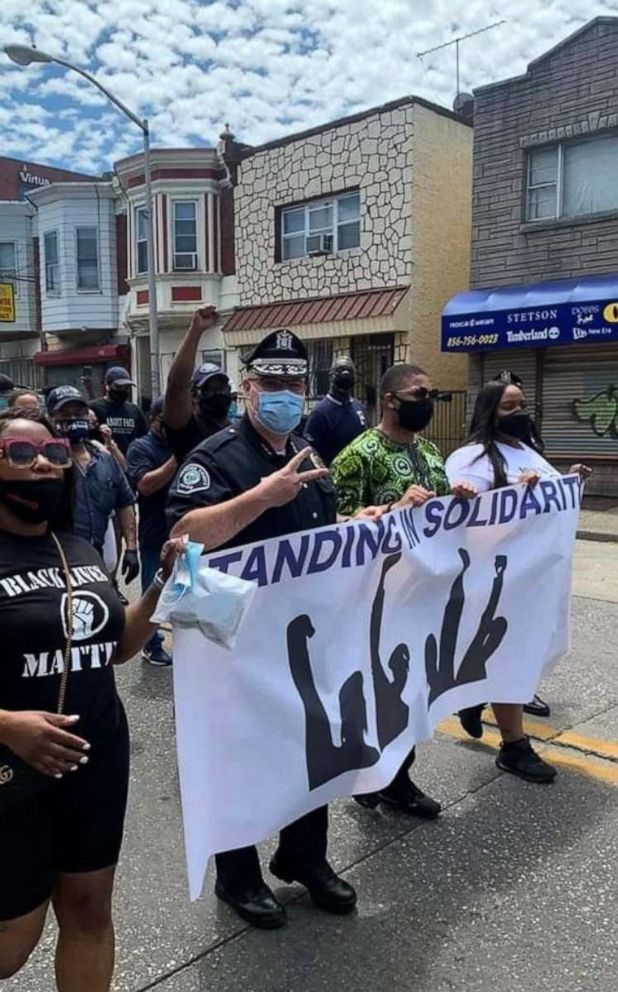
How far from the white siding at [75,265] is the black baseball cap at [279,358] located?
2328 centimetres

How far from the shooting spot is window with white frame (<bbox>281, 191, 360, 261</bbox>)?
18547 millimetres

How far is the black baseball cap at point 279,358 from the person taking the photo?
8.93ft

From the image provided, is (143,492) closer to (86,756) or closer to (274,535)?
(274,535)

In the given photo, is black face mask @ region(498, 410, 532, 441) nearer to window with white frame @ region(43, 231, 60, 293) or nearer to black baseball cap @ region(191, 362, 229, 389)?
black baseball cap @ region(191, 362, 229, 389)

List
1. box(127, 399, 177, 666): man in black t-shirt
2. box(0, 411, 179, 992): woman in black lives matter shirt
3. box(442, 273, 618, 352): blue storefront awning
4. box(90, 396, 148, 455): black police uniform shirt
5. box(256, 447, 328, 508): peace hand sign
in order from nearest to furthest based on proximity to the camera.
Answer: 1. box(0, 411, 179, 992): woman in black lives matter shirt
2. box(256, 447, 328, 508): peace hand sign
3. box(127, 399, 177, 666): man in black t-shirt
4. box(90, 396, 148, 455): black police uniform shirt
5. box(442, 273, 618, 352): blue storefront awning

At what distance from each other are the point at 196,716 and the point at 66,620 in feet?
2.38

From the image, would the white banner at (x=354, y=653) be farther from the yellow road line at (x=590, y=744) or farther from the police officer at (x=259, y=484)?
the yellow road line at (x=590, y=744)

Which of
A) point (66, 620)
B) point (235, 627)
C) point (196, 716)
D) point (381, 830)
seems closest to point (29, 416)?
point (66, 620)

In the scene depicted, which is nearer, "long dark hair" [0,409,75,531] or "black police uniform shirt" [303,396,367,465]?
"long dark hair" [0,409,75,531]

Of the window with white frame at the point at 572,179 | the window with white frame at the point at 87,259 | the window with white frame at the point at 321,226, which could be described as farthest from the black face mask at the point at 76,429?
the window with white frame at the point at 87,259

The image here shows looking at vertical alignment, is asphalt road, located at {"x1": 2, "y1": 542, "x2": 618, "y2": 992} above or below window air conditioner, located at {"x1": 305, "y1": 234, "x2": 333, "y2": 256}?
below

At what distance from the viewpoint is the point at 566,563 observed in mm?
4070

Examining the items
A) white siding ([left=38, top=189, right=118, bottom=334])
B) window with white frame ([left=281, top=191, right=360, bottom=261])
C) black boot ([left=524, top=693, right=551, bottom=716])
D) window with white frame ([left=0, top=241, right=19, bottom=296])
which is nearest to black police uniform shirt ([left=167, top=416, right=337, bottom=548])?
black boot ([left=524, top=693, right=551, bottom=716])

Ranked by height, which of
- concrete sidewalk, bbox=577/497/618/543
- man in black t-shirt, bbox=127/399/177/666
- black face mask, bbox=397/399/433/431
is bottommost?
concrete sidewalk, bbox=577/497/618/543
